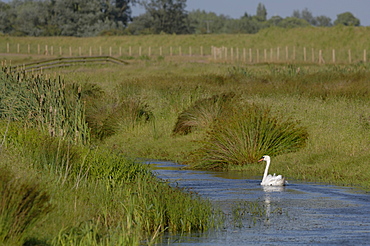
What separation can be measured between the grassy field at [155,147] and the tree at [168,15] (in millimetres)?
74775

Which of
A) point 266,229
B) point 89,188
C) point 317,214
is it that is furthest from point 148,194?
point 317,214

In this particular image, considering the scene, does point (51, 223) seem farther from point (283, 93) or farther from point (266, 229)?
point (283, 93)

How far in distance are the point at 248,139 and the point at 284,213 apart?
18.5 feet

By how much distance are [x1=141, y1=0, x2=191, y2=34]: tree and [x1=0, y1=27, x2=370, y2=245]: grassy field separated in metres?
74.8

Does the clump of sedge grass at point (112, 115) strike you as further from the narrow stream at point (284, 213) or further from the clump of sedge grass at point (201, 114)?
the narrow stream at point (284, 213)

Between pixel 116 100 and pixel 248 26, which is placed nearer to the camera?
pixel 116 100

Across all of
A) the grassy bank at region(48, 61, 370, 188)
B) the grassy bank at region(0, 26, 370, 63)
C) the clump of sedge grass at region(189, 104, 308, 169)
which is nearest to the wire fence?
the grassy bank at region(0, 26, 370, 63)

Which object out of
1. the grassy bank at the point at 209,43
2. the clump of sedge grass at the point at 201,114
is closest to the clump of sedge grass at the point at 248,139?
the clump of sedge grass at the point at 201,114

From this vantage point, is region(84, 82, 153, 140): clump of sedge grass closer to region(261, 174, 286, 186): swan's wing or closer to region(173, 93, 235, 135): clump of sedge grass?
region(173, 93, 235, 135): clump of sedge grass

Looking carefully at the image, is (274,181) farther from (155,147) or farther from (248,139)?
(155,147)

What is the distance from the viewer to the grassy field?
10016mm

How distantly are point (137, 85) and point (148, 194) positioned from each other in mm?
19611

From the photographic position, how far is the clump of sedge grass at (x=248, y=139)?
18031 mm

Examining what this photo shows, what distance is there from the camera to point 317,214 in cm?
1227
